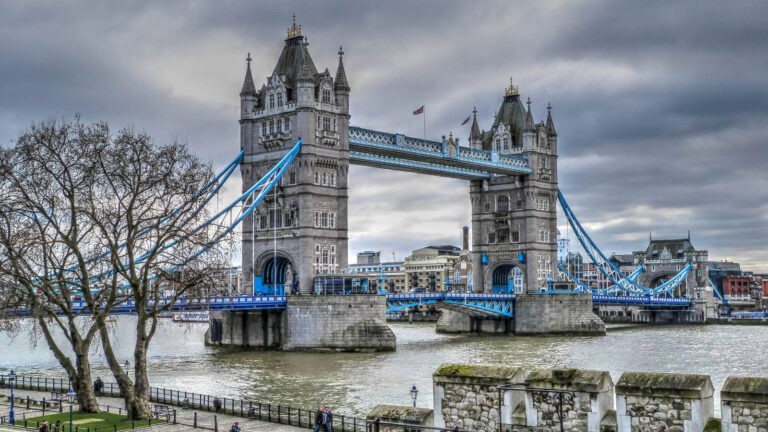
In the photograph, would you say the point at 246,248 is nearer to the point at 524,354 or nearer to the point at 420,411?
the point at 524,354

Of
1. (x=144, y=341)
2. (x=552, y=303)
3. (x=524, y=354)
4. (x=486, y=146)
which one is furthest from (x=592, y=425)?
(x=486, y=146)

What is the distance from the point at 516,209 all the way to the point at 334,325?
4407 cm

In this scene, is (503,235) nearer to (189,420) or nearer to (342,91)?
(342,91)

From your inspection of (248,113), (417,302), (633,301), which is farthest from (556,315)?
(248,113)

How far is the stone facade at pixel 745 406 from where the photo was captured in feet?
43.0

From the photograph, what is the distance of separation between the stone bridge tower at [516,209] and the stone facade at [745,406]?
9374 cm

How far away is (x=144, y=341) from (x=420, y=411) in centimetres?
1794

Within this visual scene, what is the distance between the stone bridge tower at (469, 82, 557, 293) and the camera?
353 feet

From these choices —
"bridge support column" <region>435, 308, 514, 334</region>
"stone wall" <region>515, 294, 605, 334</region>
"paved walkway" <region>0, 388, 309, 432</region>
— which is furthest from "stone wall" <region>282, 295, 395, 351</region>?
"paved walkway" <region>0, 388, 309, 432</region>

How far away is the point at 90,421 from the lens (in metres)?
29.0

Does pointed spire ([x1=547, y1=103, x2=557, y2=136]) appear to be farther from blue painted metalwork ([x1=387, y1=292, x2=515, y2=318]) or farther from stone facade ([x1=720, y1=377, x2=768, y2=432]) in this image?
stone facade ([x1=720, y1=377, x2=768, y2=432])

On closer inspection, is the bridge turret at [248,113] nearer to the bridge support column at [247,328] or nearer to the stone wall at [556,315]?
the bridge support column at [247,328]

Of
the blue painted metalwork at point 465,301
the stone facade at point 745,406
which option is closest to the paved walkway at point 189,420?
the stone facade at point 745,406

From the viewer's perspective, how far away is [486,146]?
112 metres
